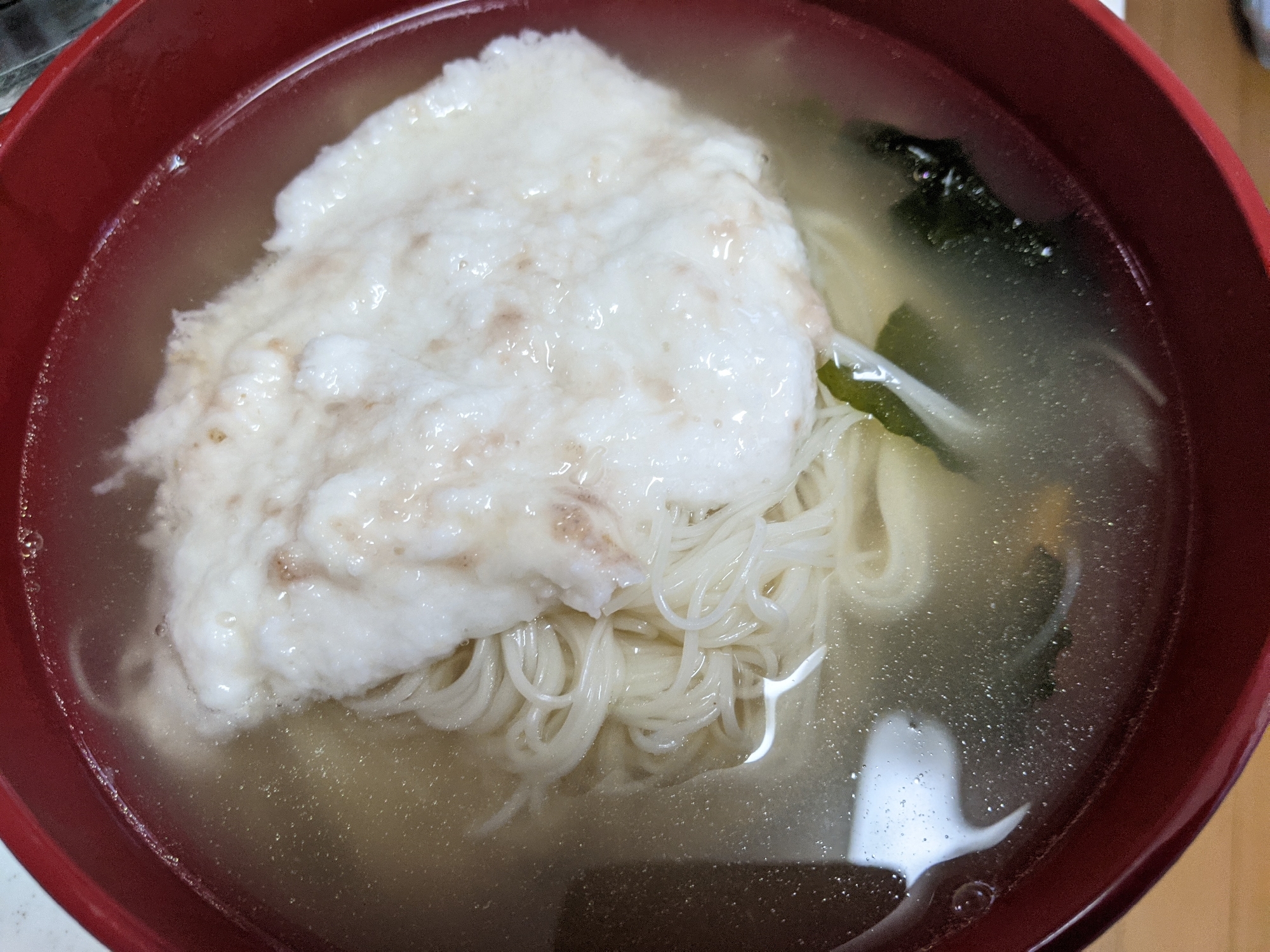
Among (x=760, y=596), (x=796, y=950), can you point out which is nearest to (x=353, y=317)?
(x=760, y=596)

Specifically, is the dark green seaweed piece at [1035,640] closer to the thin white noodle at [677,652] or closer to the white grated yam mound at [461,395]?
the thin white noodle at [677,652]

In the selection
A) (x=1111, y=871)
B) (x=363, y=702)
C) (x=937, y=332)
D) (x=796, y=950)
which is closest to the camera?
(x=1111, y=871)

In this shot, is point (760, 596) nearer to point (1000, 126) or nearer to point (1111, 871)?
point (1111, 871)

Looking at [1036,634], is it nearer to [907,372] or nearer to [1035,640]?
[1035,640]

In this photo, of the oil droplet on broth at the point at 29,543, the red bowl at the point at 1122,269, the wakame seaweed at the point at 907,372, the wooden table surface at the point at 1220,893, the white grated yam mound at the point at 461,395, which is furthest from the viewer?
the wakame seaweed at the point at 907,372

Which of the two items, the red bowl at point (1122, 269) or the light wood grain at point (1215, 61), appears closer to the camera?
the red bowl at point (1122, 269)

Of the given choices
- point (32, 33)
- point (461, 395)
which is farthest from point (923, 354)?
point (32, 33)

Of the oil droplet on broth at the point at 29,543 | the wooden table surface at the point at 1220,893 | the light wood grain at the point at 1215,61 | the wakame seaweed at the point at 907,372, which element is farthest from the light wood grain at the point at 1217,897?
the oil droplet on broth at the point at 29,543
